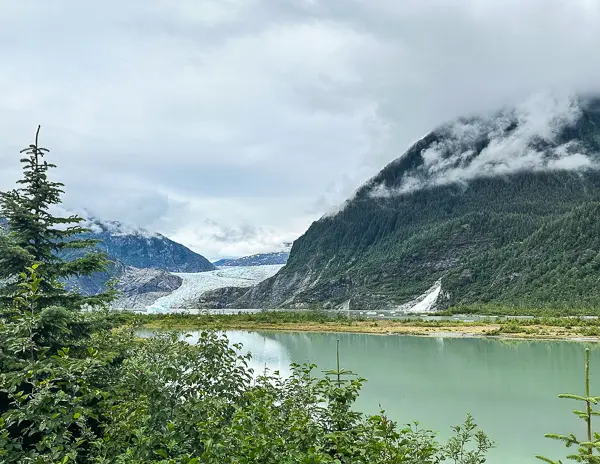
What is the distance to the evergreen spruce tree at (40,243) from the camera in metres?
7.89

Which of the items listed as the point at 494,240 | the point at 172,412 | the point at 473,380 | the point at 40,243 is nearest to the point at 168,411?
the point at 172,412

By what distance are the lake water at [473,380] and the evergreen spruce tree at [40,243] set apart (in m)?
5.40

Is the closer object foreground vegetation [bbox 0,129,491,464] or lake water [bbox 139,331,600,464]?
foreground vegetation [bbox 0,129,491,464]

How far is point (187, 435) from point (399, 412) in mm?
13339

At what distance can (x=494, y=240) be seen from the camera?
498 ft

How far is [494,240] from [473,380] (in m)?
137

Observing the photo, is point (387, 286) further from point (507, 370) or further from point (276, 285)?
point (507, 370)

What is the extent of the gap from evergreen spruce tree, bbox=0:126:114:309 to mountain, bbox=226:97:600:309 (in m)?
95.4

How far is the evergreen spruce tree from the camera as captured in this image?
789 centimetres

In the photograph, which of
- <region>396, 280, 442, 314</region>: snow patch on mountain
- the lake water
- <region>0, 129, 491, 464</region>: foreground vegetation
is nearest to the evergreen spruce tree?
<region>0, 129, 491, 464</region>: foreground vegetation

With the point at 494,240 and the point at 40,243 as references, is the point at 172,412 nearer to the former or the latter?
the point at 40,243

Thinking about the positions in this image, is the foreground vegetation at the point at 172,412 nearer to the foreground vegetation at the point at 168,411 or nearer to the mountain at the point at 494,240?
the foreground vegetation at the point at 168,411

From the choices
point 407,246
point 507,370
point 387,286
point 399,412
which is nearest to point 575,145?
point 407,246

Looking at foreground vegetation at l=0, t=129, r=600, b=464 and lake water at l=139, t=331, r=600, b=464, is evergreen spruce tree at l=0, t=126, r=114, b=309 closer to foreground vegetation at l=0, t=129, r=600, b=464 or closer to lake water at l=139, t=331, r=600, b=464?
foreground vegetation at l=0, t=129, r=600, b=464
